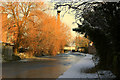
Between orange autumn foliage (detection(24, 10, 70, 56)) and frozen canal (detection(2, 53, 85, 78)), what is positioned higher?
orange autumn foliage (detection(24, 10, 70, 56))

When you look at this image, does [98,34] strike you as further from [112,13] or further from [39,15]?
[39,15]

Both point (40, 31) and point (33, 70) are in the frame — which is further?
point (40, 31)

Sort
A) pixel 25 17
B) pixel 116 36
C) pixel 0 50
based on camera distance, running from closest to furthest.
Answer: pixel 116 36
pixel 0 50
pixel 25 17

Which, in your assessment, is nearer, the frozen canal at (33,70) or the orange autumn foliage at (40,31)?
the frozen canal at (33,70)

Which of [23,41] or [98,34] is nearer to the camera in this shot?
[98,34]

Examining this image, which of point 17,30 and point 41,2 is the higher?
point 41,2

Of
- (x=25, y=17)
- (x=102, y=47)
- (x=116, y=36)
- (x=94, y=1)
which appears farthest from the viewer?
(x=25, y=17)

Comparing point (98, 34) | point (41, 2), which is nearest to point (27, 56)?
point (41, 2)

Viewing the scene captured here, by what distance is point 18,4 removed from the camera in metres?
25.6

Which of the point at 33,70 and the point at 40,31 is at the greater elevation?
the point at 40,31

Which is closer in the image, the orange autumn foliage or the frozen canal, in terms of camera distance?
the frozen canal

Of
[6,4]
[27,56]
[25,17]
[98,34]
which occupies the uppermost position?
[6,4]

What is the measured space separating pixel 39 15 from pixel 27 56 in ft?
27.3

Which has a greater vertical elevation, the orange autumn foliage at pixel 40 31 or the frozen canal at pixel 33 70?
the orange autumn foliage at pixel 40 31
